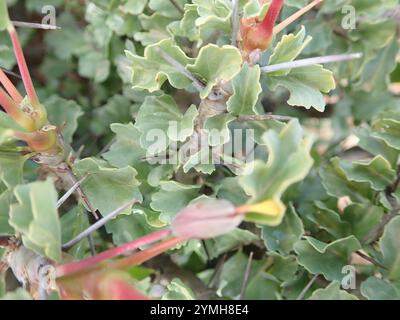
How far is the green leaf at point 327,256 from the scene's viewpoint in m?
0.56

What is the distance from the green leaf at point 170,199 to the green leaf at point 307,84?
4.7 inches

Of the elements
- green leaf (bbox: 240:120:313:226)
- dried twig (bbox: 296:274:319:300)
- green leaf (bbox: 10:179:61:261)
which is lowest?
dried twig (bbox: 296:274:319:300)

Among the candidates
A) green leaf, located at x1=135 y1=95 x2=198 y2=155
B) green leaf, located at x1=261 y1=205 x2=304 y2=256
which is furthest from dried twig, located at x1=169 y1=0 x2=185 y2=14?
green leaf, located at x1=261 y1=205 x2=304 y2=256

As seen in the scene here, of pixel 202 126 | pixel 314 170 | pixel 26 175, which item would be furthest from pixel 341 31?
pixel 26 175

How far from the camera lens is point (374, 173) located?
0.60 metres

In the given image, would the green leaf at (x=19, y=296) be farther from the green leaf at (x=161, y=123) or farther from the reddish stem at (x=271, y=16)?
the reddish stem at (x=271, y=16)

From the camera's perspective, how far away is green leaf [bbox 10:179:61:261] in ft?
1.27

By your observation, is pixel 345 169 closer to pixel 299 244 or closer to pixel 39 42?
pixel 299 244

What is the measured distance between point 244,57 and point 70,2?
41 centimetres

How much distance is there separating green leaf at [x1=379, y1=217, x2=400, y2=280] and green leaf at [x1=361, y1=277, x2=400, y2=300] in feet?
0.05

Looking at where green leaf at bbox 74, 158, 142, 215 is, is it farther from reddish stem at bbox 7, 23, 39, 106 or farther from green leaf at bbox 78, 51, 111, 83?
green leaf at bbox 78, 51, 111, 83

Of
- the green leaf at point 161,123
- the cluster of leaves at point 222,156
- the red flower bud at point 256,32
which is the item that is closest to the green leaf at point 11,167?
the cluster of leaves at point 222,156

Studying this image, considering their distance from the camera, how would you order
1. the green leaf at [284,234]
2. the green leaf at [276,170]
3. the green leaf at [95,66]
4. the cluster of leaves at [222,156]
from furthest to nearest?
1. the green leaf at [95,66]
2. the green leaf at [284,234]
3. the cluster of leaves at [222,156]
4. the green leaf at [276,170]

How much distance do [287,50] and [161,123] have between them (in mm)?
124
